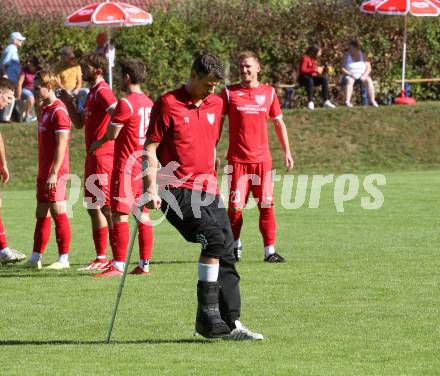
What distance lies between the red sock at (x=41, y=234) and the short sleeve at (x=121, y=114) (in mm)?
1739

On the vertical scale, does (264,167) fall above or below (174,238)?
above

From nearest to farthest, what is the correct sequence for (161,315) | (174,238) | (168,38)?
(161,315) → (174,238) → (168,38)

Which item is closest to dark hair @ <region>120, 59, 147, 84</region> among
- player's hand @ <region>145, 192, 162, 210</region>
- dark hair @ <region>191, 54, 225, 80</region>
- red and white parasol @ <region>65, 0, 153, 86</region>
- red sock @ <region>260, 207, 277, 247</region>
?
red sock @ <region>260, 207, 277, 247</region>

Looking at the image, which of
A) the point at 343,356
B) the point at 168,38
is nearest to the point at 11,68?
the point at 168,38

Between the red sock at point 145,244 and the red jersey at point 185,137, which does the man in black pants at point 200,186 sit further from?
the red sock at point 145,244

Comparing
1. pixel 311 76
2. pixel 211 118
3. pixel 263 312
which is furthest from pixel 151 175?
pixel 311 76

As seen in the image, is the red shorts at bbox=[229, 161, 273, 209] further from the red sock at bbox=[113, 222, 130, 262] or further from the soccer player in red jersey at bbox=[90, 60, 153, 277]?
the red sock at bbox=[113, 222, 130, 262]

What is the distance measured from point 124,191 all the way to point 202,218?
3.78m

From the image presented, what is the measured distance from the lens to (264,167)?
45.9 ft

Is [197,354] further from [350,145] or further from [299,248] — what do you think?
[350,145]

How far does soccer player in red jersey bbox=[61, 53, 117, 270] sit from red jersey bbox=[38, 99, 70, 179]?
149 millimetres

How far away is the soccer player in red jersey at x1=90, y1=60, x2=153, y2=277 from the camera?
12.8 m

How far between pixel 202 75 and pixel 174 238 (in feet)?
25.7

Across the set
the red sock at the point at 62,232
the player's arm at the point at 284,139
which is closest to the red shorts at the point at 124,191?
the red sock at the point at 62,232
